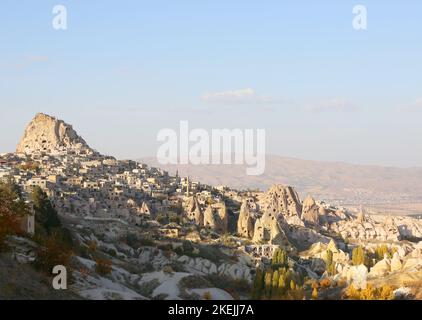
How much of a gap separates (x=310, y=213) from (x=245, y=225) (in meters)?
27.7

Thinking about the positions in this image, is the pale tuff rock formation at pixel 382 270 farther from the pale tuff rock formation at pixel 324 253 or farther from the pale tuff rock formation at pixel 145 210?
the pale tuff rock formation at pixel 145 210

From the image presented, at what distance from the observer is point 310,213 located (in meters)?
122

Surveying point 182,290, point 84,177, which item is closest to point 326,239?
point 84,177

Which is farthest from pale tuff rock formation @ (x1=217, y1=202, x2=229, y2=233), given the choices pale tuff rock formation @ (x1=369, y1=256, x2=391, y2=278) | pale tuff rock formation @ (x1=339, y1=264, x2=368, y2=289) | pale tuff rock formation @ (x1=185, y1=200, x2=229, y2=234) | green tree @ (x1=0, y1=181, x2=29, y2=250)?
green tree @ (x1=0, y1=181, x2=29, y2=250)

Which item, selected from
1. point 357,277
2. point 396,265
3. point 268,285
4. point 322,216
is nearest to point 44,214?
point 268,285

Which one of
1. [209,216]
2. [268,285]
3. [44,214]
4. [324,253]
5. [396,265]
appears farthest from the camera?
[209,216]

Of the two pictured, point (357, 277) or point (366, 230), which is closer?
point (357, 277)

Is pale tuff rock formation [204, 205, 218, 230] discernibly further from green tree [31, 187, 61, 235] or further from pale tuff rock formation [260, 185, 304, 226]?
green tree [31, 187, 61, 235]

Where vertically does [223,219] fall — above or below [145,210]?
below

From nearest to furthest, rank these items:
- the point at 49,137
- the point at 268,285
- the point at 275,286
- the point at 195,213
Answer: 1. the point at 275,286
2. the point at 268,285
3. the point at 195,213
4. the point at 49,137

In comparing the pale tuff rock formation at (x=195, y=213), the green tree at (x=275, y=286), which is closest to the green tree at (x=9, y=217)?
the green tree at (x=275, y=286)

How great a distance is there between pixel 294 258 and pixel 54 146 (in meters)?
92.5

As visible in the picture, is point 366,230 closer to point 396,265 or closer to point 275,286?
point 396,265
